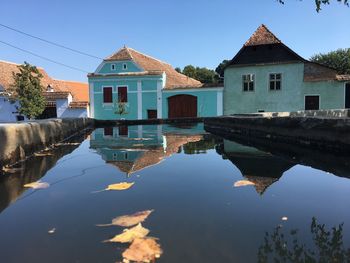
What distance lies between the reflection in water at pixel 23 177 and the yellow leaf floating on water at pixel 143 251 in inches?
63.8

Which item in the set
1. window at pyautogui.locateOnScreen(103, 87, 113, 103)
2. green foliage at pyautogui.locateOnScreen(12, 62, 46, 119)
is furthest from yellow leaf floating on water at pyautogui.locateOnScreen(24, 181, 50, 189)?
green foliage at pyautogui.locateOnScreen(12, 62, 46, 119)

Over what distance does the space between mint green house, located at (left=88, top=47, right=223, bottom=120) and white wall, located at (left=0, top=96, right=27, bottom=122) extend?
26.8 feet

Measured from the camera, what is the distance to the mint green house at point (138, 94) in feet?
96.3

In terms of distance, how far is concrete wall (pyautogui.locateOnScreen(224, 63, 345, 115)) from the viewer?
25.7 meters

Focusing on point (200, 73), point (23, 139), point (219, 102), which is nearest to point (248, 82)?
point (219, 102)

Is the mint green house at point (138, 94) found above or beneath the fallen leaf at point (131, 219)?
above

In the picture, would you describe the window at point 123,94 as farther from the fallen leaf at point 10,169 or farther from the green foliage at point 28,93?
the fallen leaf at point 10,169

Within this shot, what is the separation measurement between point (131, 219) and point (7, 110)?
3481cm

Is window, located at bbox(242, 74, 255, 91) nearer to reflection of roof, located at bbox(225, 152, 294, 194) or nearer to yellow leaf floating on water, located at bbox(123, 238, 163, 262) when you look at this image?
reflection of roof, located at bbox(225, 152, 294, 194)

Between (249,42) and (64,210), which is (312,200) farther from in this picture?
(249,42)

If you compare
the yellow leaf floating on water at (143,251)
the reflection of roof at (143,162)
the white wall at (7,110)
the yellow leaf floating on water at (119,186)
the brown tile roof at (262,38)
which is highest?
the brown tile roof at (262,38)

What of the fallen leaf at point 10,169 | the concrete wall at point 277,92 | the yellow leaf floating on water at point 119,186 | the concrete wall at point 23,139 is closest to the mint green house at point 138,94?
the concrete wall at point 277,92

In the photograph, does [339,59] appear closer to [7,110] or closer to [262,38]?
[262,38]

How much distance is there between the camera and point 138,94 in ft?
99.9
